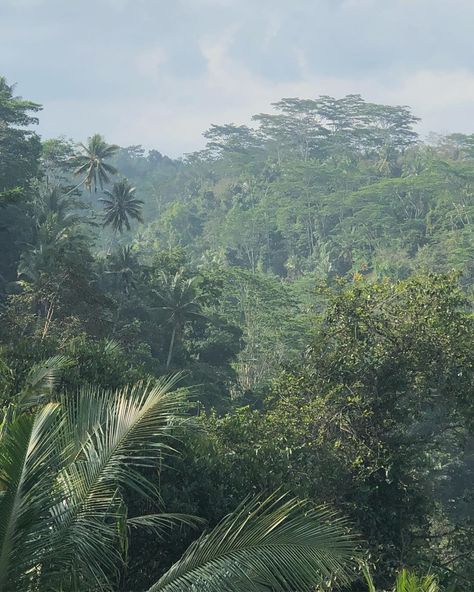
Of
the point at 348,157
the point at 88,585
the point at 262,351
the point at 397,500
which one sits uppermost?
the point at 348,157

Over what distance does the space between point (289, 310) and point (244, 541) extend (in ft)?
140

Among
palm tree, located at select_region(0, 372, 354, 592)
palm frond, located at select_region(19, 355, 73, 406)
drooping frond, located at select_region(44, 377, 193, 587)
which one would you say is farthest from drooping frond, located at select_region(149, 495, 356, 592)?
palm frond, located at select_region(19, 355, 73, 406)

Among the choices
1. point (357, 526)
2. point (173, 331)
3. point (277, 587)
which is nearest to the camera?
point (277, 587)

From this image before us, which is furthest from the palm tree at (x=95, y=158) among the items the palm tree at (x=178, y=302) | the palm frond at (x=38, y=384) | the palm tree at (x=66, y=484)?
the palm tree at (x=66, y=484)

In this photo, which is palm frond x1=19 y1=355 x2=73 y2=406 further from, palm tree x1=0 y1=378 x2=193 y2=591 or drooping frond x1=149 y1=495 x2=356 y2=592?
A: drooping frond x1=149 y1=495 x2=356 y2=592

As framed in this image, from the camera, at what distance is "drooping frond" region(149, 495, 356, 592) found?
498 cm

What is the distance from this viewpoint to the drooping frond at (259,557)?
4.98m

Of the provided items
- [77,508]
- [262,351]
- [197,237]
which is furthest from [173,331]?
[197,237]

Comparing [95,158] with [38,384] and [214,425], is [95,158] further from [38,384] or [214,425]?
[38,384]

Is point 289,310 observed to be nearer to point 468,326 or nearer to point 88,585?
point 468,326

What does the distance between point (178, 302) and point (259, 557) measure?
104ft

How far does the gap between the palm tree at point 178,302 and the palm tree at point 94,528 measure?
101ft

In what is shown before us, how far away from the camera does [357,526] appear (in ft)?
42.1

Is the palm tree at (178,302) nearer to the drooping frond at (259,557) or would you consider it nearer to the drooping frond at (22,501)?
the drooping frond at (259,557)
